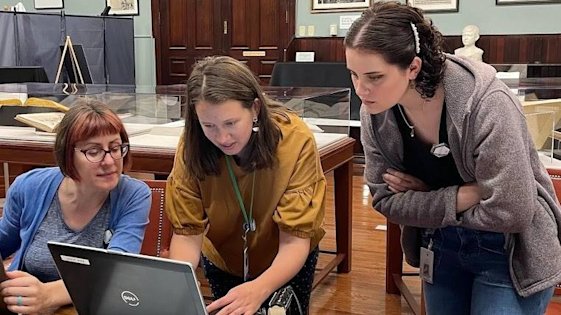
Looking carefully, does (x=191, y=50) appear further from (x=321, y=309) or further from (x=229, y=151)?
(x=229, y=151)

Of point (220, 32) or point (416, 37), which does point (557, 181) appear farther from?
point (220, 32)

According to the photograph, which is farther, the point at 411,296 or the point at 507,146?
the point at 411,296

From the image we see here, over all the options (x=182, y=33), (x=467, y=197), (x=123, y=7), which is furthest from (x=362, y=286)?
(x=123, y=7)

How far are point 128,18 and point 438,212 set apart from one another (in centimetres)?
771

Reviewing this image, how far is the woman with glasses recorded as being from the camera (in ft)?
5.08

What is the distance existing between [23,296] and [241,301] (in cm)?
45

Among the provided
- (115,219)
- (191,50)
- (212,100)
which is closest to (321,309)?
(115,219)

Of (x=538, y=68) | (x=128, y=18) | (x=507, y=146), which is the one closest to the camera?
(x=507, y=146)

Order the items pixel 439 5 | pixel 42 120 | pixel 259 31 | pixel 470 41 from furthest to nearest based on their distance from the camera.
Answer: pixel 259 31
pixel 439 5
pixel 470 41
pixel 42 120

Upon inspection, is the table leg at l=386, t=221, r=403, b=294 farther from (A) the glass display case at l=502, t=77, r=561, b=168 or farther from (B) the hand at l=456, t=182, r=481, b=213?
(B) the hand at l=456, t=182, r=481, b=213

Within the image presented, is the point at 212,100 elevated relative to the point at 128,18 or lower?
lower

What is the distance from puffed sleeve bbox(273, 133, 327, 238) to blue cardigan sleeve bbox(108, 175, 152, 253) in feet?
1.14

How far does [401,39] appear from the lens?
128 centimetres

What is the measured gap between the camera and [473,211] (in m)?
1.36
